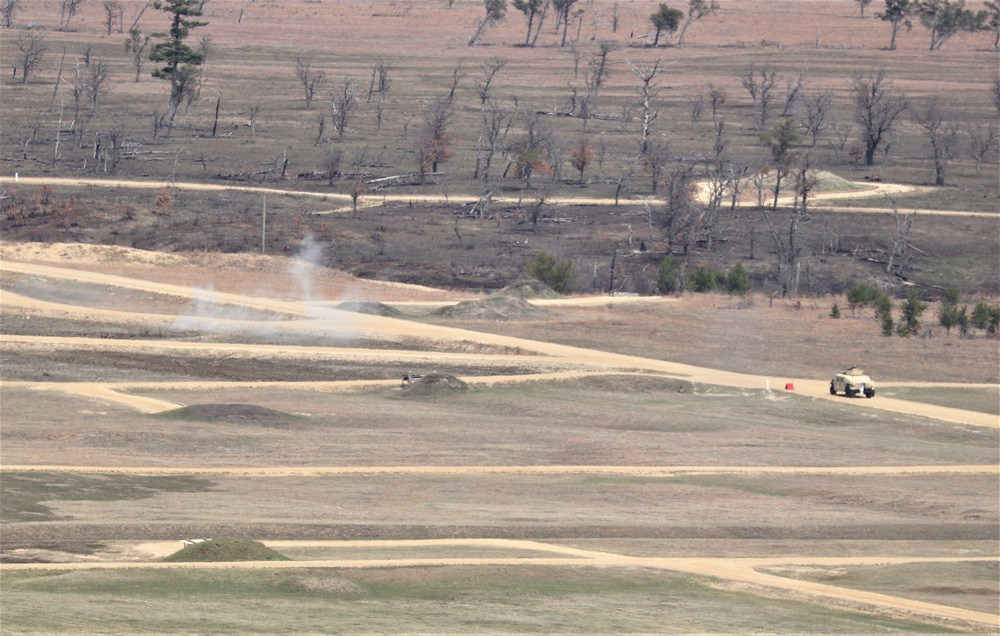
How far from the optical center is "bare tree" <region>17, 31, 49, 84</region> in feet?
557

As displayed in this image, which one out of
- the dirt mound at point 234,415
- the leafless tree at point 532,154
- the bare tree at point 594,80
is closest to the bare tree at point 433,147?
the leafless tree at point 532,154

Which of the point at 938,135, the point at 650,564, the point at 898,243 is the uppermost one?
the point at 938,135

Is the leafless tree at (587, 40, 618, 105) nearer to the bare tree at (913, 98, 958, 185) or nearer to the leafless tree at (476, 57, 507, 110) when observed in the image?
the leafless tree at (476, 57, 507, 110)

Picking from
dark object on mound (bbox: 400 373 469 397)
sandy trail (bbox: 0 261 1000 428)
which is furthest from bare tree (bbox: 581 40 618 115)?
dark object on mound (bbox: 400 373 469 397)

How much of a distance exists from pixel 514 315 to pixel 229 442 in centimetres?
3587

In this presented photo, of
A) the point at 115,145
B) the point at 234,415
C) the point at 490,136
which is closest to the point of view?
the point at 234,415

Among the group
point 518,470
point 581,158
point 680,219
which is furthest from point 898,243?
point 518,470

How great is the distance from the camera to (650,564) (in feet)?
114

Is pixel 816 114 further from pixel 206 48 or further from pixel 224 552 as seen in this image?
pixel 224 552

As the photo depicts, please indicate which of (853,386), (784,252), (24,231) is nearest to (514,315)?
(853,386)

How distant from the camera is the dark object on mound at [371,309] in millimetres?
84125

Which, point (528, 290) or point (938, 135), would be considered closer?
point (528, 290)

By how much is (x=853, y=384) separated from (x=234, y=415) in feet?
90.3

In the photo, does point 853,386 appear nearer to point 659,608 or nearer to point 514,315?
point 514,315
